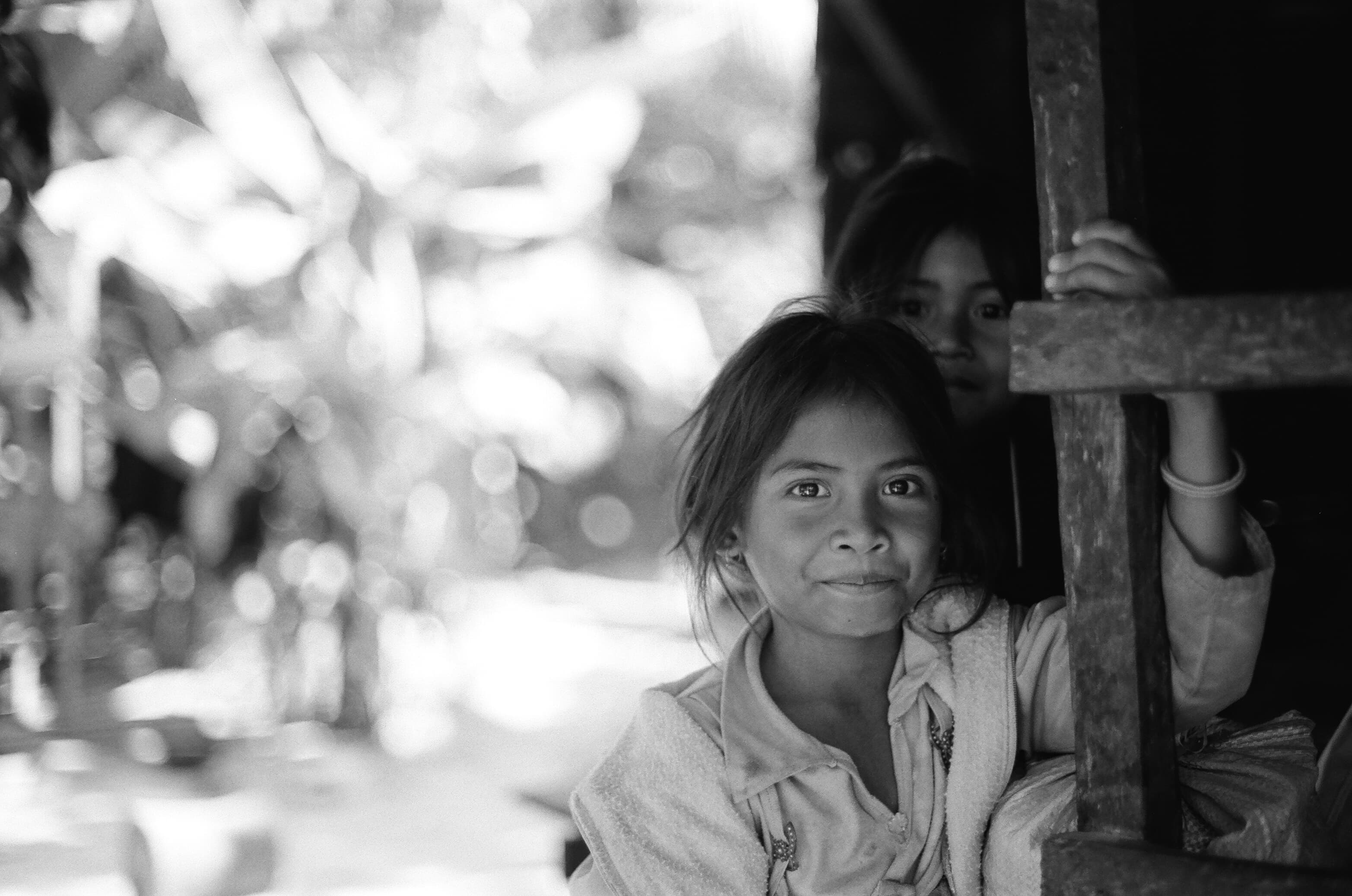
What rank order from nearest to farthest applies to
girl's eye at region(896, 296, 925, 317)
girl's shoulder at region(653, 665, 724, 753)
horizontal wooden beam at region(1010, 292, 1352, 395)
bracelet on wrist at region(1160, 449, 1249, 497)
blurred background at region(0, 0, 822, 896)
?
horizontal wooden beam at region(1010, 292, 1352, 395), bracelet on wrist at region(1160, 449, 1249, 497), girl's shoulder at region(653, 665, 724, 753), girl's eye at region(896, 296, 925, 317), blurred background at region(0, 0, 822, 896)

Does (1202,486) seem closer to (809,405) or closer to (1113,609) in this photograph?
(1113,609)

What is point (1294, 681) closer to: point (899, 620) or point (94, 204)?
point (899, 620)

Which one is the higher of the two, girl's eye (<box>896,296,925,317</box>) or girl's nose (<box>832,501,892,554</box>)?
girl's eye (<box>896,296,925,317</box>)

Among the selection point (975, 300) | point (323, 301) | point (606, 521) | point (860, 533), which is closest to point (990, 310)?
point (975, 300)

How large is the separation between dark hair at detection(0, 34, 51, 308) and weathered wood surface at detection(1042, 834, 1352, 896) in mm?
1712

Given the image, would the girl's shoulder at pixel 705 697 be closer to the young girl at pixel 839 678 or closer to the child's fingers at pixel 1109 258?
the young girl at pixel 839 678

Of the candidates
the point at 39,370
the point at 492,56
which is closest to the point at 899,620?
the point at 39,370

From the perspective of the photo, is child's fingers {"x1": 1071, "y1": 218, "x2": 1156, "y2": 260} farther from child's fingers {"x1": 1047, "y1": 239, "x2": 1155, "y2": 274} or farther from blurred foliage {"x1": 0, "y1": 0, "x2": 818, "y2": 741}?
blurred foliage {"x1": 0, "y1": 0, "x2": 818, "y2": 741}

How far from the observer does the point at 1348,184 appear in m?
2.68

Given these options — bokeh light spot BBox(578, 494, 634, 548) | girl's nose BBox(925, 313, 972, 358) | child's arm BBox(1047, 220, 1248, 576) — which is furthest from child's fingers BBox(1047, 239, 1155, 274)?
bokeh light spot BBox(578, 494, 634, 548)

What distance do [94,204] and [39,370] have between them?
1.97 ft

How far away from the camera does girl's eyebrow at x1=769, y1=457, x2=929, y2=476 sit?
1.51 m

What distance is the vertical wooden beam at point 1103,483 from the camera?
108 centimetres

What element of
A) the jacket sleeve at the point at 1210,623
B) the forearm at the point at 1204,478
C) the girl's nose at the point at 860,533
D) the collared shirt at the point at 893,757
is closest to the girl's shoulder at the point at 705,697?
the collared shirt at the point at 893,757
